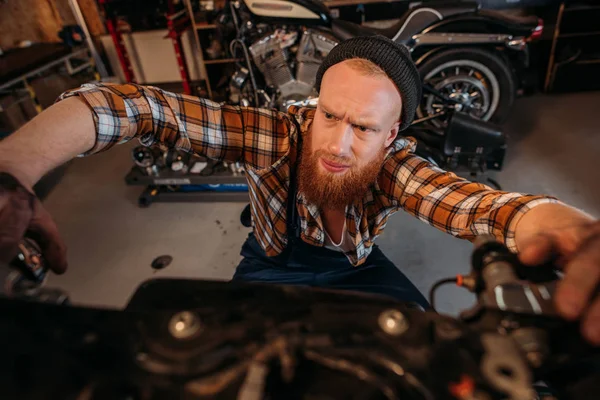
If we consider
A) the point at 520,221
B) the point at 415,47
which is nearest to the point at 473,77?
the point at 415,47

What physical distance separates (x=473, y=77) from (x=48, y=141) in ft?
8.29

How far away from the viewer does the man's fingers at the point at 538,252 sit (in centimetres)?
44

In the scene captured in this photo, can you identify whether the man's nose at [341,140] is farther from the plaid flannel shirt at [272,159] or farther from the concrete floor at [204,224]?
the concrete floor at [204,224]

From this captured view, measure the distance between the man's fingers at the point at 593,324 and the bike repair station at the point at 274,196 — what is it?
13mm

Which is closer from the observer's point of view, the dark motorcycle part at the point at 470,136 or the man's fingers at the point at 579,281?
the man's fingers at the point at 579,281

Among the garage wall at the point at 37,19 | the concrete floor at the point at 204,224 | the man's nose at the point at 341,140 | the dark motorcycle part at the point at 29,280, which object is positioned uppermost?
the garage wall at the point at 37,19

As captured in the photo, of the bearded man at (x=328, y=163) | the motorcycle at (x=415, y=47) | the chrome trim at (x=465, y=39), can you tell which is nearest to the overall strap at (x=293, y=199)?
the bearded man at (x=328, y=163)

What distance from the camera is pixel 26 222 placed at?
1.40ft

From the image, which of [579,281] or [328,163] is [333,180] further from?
[579,281]

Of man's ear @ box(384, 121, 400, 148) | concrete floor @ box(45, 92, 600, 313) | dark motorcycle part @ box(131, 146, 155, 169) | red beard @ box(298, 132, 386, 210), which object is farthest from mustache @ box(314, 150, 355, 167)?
dark motorcycle part @ box(131, 146, 155, 169)

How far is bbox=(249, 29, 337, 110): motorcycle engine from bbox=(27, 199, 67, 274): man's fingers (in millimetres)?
2061

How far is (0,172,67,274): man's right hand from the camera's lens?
0.42 meters

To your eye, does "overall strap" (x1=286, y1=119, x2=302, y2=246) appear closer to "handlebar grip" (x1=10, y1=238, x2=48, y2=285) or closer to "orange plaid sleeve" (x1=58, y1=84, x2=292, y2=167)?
"orange plaid sleeve" (x1=58, y1=84, x2=292, y2=167)

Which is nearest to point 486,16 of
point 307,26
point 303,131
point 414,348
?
point 307,26
